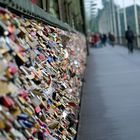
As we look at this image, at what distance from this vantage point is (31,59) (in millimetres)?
3734

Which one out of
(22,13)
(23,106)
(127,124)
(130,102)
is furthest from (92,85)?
(23,106)

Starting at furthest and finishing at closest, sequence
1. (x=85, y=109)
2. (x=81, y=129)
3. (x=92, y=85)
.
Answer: (x=92, y=85) → (x=85, y=109) → (x=81, y=129)

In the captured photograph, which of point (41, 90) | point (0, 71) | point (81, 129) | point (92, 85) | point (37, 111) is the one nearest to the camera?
point (0, 71)

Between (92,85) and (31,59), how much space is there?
10.1 metres

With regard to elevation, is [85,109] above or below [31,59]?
below

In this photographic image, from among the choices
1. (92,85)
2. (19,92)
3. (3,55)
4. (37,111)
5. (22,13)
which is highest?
(22,13)

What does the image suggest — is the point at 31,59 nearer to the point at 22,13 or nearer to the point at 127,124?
the point at 22,13

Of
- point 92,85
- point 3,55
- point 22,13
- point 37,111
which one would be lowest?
point 92,85

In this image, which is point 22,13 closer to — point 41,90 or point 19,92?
point 41,90

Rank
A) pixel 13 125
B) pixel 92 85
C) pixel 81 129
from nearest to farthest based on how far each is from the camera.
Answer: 1. pixel 13 125
2. pixel 81 129
3. pixel 92 85

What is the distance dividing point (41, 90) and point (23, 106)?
1.02 m

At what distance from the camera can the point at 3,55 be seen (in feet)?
8.93

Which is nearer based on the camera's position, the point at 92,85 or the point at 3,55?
the point at 3,55

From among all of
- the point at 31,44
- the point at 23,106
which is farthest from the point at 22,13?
the point at 23,106
